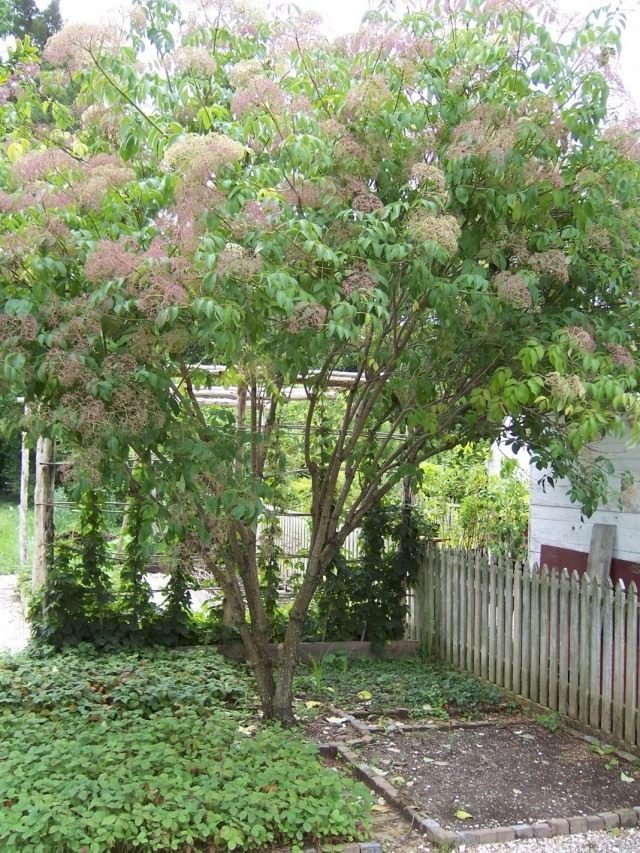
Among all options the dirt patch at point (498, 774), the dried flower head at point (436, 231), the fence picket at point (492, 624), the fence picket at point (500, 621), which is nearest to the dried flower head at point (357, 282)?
the dried flower head at point (436, 231)

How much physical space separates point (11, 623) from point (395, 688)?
227 inches

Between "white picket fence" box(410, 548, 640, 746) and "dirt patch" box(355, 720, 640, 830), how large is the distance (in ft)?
1.29

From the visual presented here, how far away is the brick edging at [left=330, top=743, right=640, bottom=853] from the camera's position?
179 inches

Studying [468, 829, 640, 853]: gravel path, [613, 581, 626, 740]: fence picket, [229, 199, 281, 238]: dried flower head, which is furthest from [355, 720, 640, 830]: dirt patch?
[229, 199, 281, 238]: dried flower head

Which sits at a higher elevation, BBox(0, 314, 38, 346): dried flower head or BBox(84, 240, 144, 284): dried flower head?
BBox(84, 240, 144, 284): dried flower head

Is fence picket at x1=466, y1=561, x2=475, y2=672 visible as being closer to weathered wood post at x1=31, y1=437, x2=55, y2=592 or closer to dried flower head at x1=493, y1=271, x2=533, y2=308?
dried flower head at x1=493, y1=271, x2=533, y2=308

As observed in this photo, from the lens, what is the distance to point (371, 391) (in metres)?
6.41

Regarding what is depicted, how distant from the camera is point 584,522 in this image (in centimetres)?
805

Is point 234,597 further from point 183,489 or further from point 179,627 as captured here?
point 179,627

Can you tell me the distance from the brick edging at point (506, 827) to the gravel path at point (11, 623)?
4.65 meters

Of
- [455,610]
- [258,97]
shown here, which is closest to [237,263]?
[258,97]

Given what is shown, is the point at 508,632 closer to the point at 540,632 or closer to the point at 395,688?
the point at 540,632

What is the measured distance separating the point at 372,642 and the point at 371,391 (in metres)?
3.43

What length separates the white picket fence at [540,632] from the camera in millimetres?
6301
